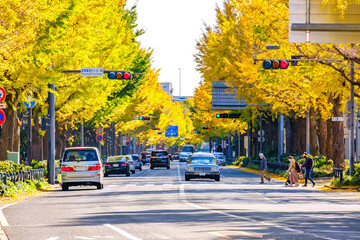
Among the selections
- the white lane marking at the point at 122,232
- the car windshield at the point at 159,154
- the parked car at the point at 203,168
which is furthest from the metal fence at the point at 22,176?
the car windshield at the point at 159,154

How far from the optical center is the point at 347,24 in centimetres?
2727

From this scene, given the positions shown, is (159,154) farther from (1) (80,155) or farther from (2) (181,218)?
(2) (181,218)

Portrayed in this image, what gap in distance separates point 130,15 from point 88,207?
41.0m

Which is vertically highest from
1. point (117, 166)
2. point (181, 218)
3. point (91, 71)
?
point (91, 71)

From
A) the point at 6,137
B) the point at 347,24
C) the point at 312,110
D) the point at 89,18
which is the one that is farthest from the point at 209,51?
the point at 347,24

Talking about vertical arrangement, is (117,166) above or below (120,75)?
below

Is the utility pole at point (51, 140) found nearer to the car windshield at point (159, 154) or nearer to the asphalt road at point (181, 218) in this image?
the asphalt road at point (181, 218)

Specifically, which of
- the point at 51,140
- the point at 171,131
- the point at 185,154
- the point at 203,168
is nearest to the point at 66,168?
the point at 51,140

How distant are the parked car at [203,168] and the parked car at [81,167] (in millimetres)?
11213

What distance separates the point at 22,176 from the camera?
114 ft

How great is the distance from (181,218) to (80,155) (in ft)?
56.3

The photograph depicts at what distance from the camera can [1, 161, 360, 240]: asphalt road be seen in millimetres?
15547

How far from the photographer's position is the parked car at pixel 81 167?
35.7 m

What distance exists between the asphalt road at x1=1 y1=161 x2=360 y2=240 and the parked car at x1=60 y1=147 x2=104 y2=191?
19.2ft
